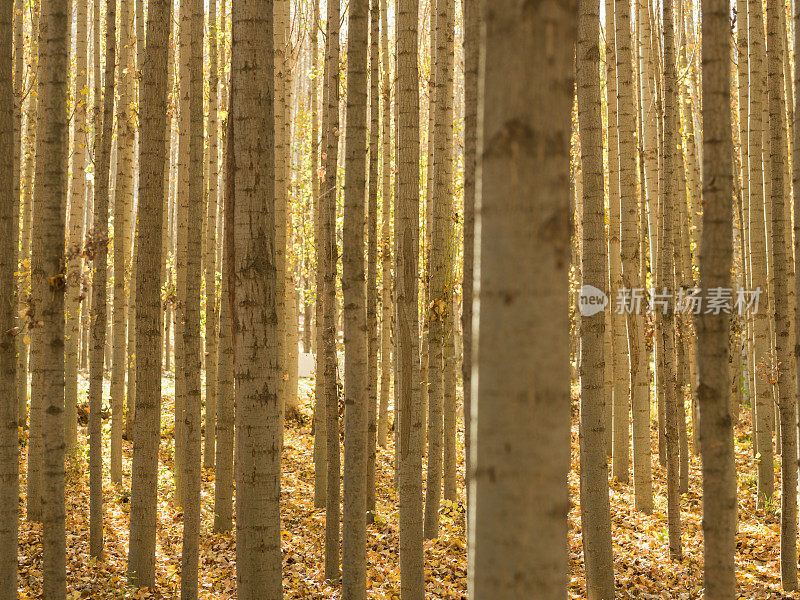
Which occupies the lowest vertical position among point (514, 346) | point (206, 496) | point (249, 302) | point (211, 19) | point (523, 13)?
point (206, 496)

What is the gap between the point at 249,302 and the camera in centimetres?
300

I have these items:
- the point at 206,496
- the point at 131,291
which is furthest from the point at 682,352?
the point at 131,291

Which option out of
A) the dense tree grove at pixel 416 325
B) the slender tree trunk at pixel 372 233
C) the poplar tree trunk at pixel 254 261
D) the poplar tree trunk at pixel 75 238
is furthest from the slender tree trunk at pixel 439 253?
the poplar tree trunk at pixel 75 238

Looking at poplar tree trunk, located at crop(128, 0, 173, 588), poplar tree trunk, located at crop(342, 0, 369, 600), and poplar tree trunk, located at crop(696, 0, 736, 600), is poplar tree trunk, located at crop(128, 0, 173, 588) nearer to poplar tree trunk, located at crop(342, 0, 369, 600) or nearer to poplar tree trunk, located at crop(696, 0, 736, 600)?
poplar tree trunk, located at crop(342, 0, 369, 600)

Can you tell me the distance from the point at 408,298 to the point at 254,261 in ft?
6.90

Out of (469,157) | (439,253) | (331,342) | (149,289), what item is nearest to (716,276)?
(469,157)

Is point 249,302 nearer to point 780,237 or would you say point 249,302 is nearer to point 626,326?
point 780,237

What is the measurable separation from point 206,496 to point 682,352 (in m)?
5.55

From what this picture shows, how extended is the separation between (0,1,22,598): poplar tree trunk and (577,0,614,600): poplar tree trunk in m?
3.48

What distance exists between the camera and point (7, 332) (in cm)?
411

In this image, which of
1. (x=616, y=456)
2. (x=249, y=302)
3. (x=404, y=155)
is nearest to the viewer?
(x=249, y=302)

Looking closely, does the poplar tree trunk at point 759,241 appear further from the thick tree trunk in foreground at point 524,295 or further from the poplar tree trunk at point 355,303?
the thick tree trunk in foreground at point 524,295

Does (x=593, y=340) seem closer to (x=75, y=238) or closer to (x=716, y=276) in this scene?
(x=716, y=276)

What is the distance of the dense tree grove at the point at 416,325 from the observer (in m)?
1.43
